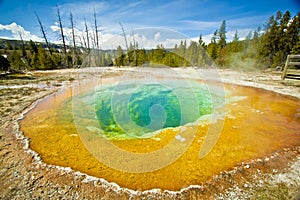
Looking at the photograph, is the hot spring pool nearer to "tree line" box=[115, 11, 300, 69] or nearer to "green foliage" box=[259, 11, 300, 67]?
"tree line" box=[115, 11, 300, 69]

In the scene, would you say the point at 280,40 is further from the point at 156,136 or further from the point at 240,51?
the point at 156,136

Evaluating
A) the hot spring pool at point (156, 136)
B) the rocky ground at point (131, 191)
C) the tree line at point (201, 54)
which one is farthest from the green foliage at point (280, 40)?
the rocky ground at point (131, 191)

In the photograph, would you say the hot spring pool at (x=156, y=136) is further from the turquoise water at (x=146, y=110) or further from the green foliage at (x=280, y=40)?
the green foliage at (x=280, y=40)

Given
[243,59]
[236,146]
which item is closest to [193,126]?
[236,146]

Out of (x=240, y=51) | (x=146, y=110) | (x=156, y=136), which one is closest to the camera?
(x=156, y=136)

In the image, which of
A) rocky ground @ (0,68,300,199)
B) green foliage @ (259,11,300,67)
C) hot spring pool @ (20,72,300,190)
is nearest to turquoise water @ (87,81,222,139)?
hot spring pool @ (20,72,300,190)

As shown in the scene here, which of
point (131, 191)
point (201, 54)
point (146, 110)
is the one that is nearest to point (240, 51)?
point (201, 54)
